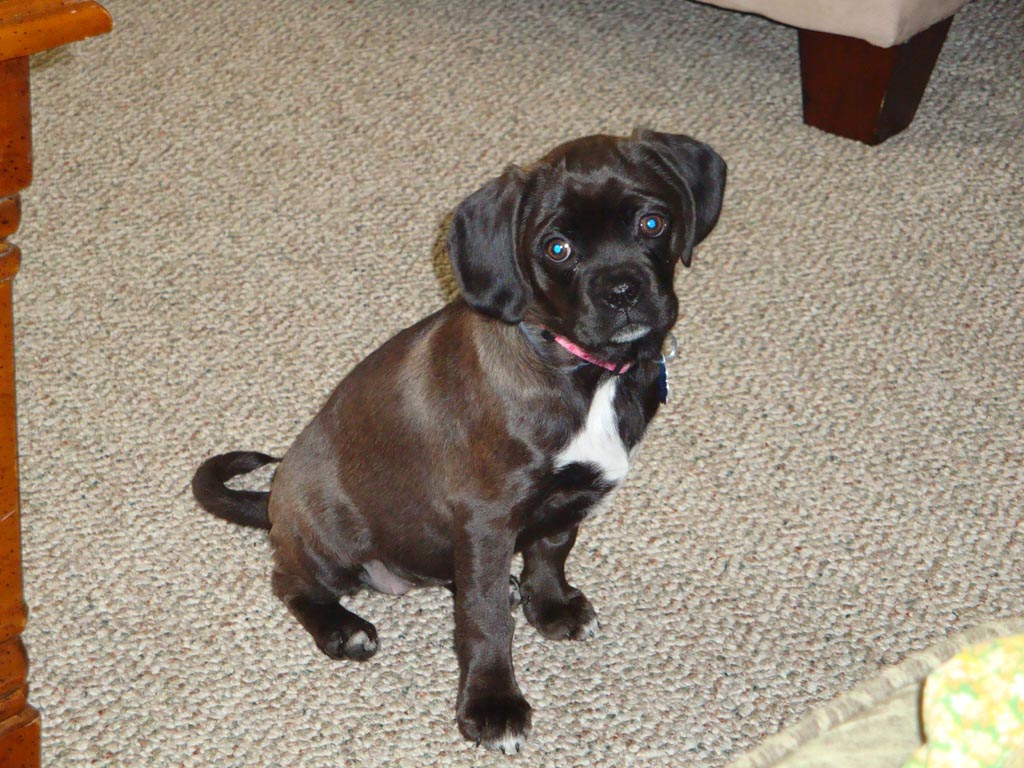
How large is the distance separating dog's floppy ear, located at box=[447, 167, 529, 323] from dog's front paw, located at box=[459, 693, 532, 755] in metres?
0.48

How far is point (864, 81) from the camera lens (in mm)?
2727

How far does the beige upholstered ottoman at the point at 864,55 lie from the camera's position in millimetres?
2590

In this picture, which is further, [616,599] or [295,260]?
[295,260]

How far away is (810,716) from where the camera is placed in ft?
3.06

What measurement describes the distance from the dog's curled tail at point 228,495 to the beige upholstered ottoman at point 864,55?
1.58 meters

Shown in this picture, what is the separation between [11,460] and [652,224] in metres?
0.74

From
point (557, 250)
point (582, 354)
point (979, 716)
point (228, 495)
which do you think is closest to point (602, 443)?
point (582, 354)

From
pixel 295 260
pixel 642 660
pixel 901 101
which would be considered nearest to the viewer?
pixel 642 660

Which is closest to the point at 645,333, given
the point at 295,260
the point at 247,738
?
the point at 247,738

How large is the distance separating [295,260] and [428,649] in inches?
38.7

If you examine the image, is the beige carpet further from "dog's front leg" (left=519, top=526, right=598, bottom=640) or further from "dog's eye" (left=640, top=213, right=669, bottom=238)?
"dog's eye" (left=640, top=213, right=669, bottom=238)

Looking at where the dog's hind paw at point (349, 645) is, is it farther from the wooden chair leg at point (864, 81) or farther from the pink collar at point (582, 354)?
the wooden chair leg at point (864, 81)

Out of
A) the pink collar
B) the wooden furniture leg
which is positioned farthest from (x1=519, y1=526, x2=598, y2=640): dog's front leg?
the wooden furniture leg

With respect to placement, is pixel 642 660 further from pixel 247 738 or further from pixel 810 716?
pixel 810 716
